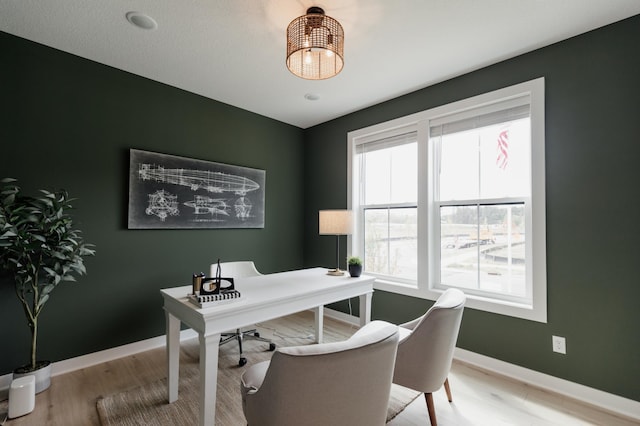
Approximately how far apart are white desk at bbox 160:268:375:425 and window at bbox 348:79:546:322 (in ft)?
3.05

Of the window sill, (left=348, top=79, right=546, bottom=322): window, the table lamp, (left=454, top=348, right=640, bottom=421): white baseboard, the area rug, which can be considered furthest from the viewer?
the table lamp

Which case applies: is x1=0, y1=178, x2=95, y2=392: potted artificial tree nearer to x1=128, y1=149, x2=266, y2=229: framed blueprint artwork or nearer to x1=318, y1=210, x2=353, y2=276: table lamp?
x1=128, y1=149, x2=266, y2=229: framed blueprint artwork

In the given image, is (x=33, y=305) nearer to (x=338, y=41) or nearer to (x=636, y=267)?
(x=338, y=41)

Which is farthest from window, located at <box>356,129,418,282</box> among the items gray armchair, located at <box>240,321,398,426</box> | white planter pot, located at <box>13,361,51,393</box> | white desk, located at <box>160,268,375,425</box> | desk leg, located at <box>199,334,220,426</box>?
white planter pot, located at <box>13,361,51,393</box>

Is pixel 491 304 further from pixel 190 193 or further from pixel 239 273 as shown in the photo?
pixel 190 193

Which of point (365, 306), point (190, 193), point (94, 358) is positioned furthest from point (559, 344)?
point (94, 358)

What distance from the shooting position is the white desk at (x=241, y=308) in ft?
5.20

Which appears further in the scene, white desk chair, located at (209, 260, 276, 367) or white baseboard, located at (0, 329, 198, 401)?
white desk chair, located at (209, 260, 276, 367)

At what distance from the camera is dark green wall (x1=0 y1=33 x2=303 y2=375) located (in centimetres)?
231

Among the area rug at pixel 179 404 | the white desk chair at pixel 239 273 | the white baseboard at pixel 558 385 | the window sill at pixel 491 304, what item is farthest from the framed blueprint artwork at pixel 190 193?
the white baseboard at pixel 558 385

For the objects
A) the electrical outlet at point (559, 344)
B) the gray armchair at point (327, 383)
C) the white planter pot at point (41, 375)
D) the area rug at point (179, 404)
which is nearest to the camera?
the gray armchair at point (327, 383)

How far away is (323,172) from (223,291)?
2757mm

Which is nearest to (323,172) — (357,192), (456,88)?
(357,192)

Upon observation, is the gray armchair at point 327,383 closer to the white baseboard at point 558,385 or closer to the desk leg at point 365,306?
the desk leg at point 365,306
